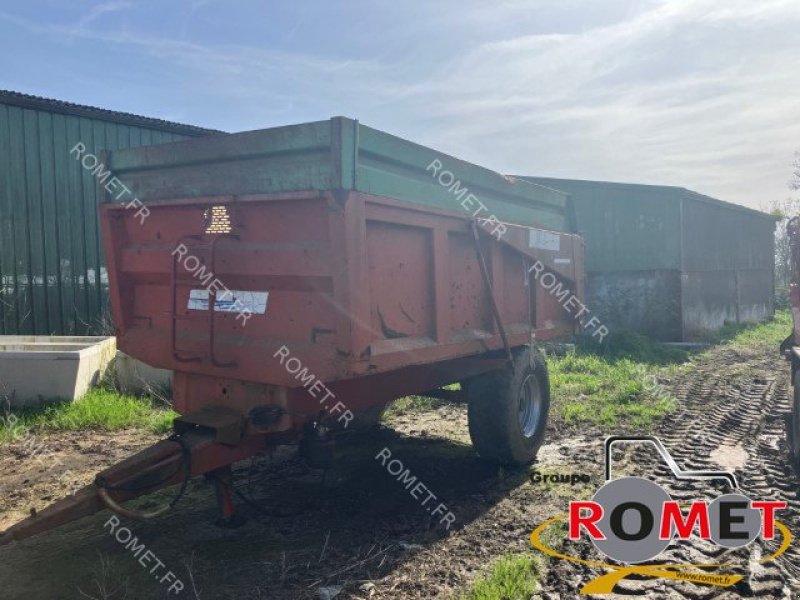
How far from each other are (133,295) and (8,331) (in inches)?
267

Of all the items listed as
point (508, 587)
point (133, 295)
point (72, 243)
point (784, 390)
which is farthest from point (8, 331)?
point (784, 390)

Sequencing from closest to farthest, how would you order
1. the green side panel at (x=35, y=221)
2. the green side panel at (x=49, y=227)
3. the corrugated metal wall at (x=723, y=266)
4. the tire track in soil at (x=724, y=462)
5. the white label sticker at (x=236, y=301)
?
the tire track in soil at (x=724, y=462) < the white label sticker at (x=236, y=301) < the green side panel at (x=35, y=221) < the green side panel at (x=49, y=227) < the corrugated metal wall at (x=723, y=266)

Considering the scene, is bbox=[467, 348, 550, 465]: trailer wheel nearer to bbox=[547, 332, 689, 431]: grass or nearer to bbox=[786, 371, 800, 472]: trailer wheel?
bbox=[547, 332, 689, 431]: grass

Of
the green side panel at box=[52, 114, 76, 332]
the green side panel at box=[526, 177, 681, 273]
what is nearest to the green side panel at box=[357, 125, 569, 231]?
the green side panel at box=[52, 114, 76, 332]

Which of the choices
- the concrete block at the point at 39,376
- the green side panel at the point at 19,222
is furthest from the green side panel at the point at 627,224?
the concrete block at the point at 39,376

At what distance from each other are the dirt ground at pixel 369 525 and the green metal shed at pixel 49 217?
4.82 metres

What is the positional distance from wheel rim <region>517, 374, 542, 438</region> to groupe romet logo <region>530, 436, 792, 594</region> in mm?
927

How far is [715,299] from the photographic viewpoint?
16312 millimetres

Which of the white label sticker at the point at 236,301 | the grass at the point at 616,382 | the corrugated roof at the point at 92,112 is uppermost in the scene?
the corrugated roof at the point at 92,112

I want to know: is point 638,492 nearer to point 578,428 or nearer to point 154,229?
point 578,428

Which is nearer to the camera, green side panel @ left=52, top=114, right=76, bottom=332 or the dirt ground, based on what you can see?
the dirt ground

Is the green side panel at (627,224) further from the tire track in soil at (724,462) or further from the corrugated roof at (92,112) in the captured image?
the corrugated roof at (92,112)

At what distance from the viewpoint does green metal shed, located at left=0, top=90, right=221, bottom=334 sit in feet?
31.2

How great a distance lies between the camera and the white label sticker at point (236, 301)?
3.47 metres
